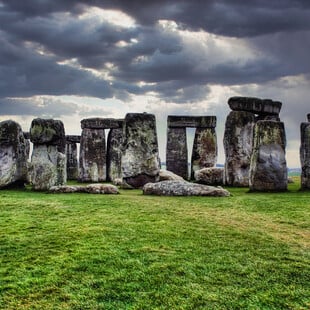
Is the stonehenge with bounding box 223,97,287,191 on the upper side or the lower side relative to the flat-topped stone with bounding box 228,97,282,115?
lower

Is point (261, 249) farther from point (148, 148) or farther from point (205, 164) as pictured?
point (205, 164)

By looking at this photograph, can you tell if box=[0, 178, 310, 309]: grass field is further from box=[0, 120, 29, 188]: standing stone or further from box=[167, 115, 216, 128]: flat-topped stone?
box=[167, 115, 216, 128]: flat-topped stone

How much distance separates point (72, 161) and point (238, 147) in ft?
40.5

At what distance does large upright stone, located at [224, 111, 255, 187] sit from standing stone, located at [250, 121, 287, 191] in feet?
11.8

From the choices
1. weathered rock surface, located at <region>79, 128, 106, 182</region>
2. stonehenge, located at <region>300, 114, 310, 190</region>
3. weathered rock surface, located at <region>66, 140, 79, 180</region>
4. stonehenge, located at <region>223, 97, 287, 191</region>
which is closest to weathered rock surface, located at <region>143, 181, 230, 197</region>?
stonehenge, located at <region>223, 97, 287, 191</region>

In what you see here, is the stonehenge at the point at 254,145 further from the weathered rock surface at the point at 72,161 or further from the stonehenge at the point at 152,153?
the weathered rock surface at the point at 72,161

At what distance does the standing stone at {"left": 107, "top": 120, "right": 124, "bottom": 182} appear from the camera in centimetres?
2314

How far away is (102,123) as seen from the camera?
75.2 feet

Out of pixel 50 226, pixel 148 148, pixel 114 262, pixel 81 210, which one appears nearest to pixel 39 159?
pixel 148 148

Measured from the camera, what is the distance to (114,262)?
5.17 m

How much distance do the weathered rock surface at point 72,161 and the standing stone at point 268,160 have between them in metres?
15.1

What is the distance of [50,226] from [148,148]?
8.70 metres

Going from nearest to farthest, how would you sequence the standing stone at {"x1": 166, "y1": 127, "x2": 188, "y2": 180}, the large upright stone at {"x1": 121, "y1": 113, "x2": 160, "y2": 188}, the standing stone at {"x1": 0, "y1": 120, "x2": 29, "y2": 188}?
the standing stone at {"x1": 0, "y1": 120, "x2": 29, "y2": 188} → the large upright stone at {"x1": 121, "y1": 113, "x2": 160, "y2": 188} → the standing stone at {"x1": 166, "y1": 127, "x2": 188, "y2": 180}

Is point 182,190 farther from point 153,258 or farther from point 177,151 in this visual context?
point 177,151
